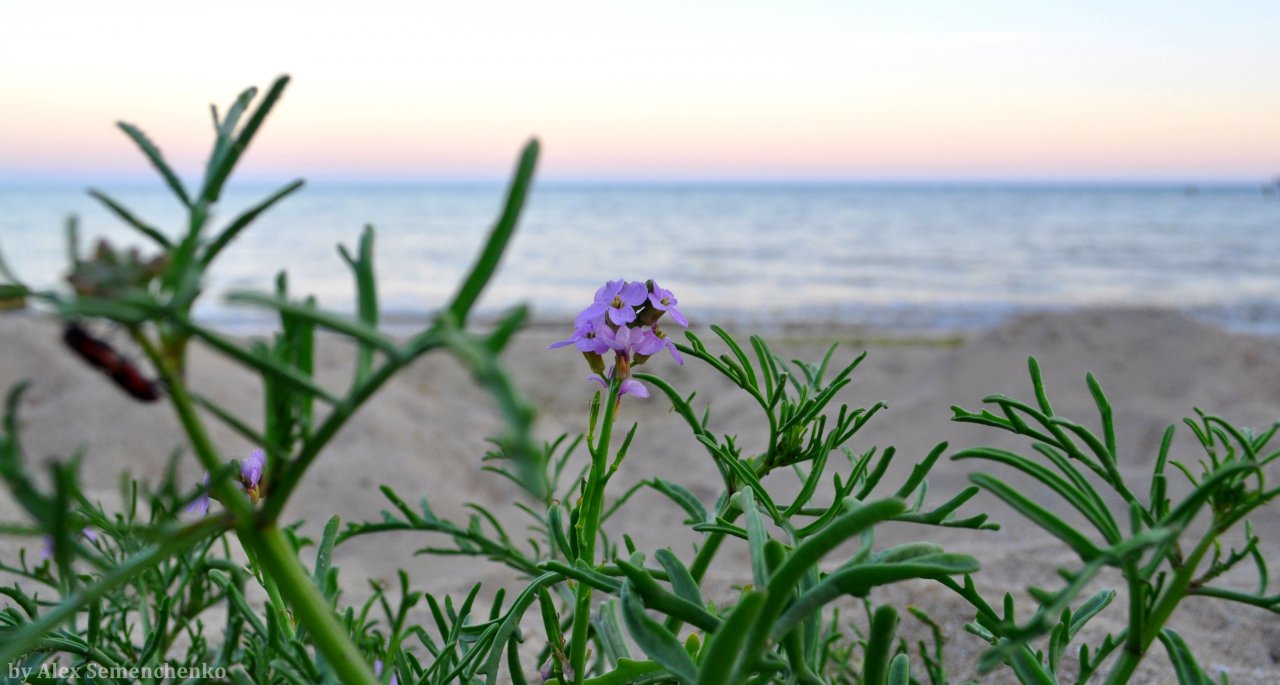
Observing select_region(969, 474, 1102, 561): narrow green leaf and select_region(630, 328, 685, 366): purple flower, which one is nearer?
select_region(969, 474, 1102, 561): narrow green leaf

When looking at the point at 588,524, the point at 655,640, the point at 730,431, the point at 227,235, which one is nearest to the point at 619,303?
the point at 588,524

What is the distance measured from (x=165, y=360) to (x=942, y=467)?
13.9 feet

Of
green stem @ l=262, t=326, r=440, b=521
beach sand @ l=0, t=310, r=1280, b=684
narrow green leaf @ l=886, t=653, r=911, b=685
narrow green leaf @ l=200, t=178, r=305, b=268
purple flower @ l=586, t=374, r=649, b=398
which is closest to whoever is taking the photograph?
green stem @ l=262, t=326, r=440, b=521

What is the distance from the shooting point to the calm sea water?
14.1 meters

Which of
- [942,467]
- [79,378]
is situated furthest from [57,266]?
[942,467]

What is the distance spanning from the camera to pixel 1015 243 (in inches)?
967

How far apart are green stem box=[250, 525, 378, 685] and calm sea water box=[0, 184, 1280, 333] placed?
3821 mm

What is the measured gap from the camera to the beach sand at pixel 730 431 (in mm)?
2758

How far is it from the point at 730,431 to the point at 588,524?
14.2ft

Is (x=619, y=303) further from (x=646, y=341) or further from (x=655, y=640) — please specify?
(x=655, y=640)

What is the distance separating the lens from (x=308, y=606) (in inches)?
23.8

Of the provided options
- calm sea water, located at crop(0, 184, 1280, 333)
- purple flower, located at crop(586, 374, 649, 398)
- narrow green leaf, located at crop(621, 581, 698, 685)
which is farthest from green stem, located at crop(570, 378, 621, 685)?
calm sea water, located at crop(0, 184, 1280, 333)

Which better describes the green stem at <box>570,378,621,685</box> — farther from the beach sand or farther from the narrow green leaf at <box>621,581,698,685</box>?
the beach sand

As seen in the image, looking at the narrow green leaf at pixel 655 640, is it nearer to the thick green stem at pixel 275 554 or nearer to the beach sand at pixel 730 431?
the thick green stem at pixel 275 554
